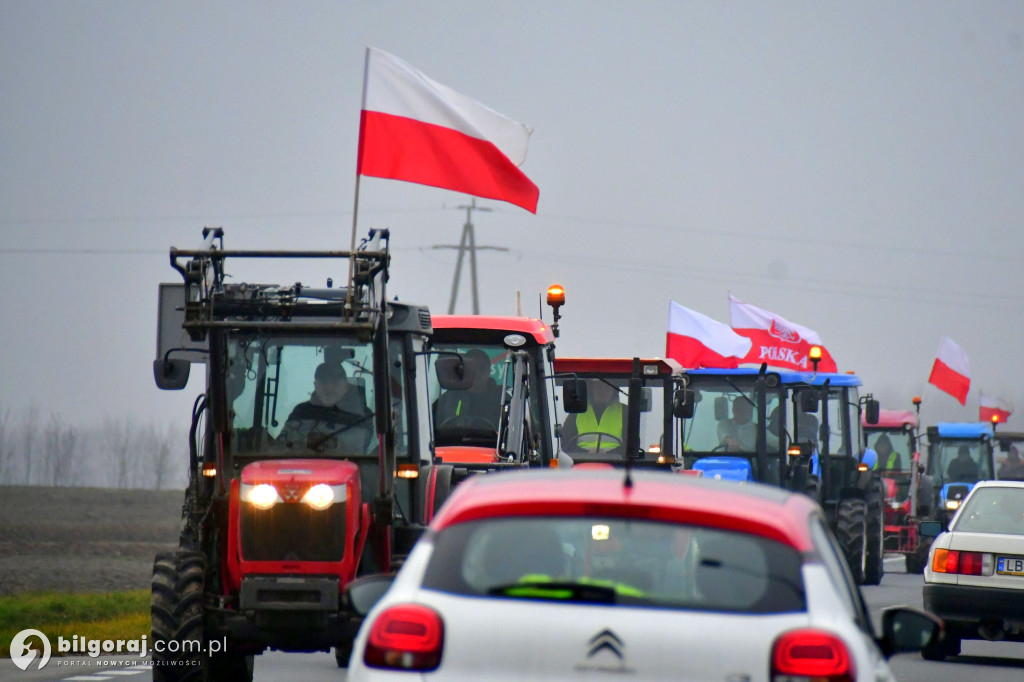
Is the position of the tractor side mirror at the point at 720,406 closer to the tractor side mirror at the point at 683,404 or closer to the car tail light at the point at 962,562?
the tractor side mirror at the point at 683,404

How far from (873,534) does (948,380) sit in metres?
17.2

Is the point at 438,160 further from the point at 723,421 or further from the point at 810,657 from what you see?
the point at 810,657

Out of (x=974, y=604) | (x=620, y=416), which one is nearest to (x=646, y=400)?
(x=620, y=416)

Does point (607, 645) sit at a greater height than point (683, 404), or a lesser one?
lesser

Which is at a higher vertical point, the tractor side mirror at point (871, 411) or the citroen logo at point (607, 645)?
the tractor side mirror at point (871, 411)

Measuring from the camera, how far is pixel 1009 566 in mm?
14148

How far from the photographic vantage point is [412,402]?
12.1 meters

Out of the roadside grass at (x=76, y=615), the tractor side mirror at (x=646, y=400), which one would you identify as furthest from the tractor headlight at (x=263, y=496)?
the tractor side mirror at (x=646, y=400)

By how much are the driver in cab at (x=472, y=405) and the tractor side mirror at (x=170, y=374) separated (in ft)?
14.9

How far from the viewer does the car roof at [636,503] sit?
530 cm

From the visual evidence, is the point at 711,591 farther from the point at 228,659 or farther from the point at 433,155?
the point at 433,155

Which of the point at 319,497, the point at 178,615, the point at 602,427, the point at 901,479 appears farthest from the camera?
the point at 901,479

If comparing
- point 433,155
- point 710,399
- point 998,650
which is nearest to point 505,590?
point 433,155

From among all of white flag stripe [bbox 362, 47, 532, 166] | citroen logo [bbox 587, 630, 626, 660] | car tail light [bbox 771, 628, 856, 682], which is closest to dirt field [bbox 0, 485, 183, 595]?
white flag stripe [bbox 362, 47, 532, 166]
